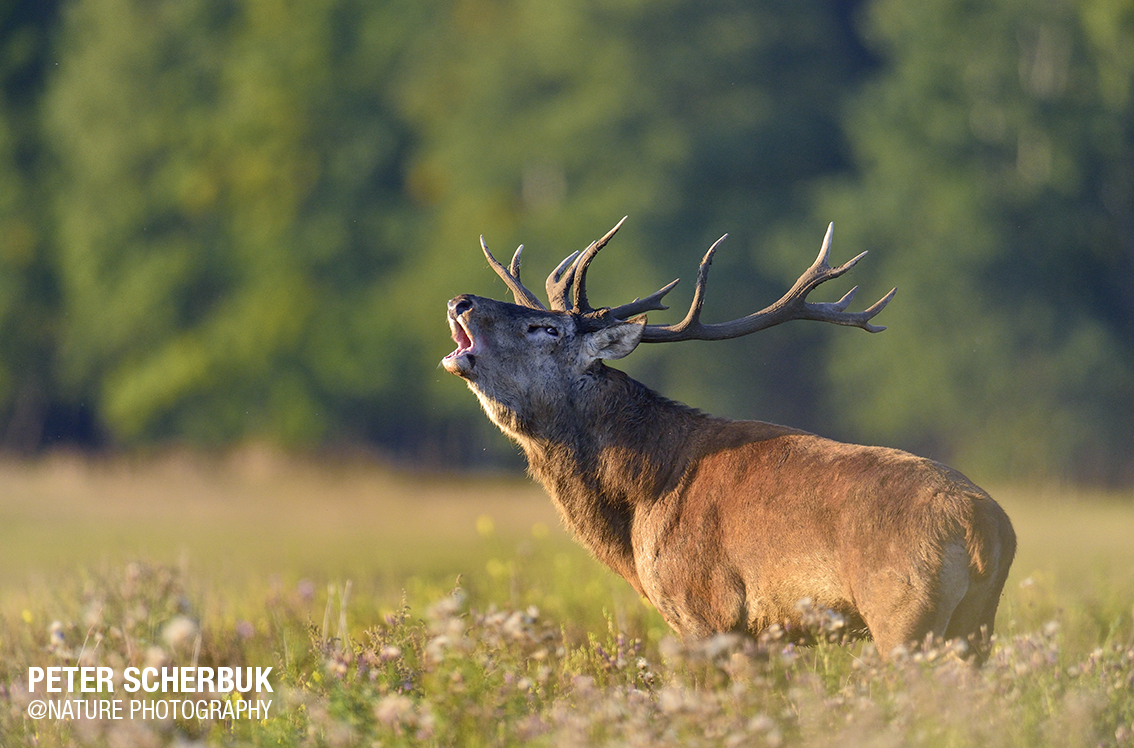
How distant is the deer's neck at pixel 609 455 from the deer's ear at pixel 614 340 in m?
0.11

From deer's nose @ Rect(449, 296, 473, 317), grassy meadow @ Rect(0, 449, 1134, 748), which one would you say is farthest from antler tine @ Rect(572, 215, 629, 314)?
grassy meadow @ Rect(0, 449, 1134, 748)

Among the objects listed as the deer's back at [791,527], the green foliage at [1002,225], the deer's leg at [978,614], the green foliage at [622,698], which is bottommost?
the green foliage at [622,698]

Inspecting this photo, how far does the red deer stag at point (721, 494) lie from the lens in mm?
5137

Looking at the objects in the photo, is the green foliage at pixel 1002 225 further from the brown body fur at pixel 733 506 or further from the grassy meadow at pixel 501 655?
the brown body fur at pixel 733 506

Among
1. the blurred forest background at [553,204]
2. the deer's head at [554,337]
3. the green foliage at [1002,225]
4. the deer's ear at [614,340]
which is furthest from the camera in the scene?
the blurred forest background at [553,204]

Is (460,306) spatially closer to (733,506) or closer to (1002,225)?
(733,506)

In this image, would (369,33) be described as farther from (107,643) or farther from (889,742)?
(889,742)

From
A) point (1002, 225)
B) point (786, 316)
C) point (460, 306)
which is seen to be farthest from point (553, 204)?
point (460, 306)

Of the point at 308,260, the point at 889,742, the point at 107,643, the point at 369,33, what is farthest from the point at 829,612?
the point at 369,33

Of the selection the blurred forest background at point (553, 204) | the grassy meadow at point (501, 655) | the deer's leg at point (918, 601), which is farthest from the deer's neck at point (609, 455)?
the blurred forest background at point (553, 204)

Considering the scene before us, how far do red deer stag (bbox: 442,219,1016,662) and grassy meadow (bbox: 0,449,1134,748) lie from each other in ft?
0.88

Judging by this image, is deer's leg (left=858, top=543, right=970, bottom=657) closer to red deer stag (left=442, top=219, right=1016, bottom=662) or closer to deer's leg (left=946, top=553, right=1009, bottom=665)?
red deer stag (left=442, top=219, right=1016, bottom=662)

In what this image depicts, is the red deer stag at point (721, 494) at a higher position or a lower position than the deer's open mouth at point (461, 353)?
lower

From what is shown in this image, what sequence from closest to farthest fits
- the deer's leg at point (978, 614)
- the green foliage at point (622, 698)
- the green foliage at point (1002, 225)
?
the green foliage at point (622, 698)
the deer's leg at point (978, 614)
the green foliage at point (1002, 225)
